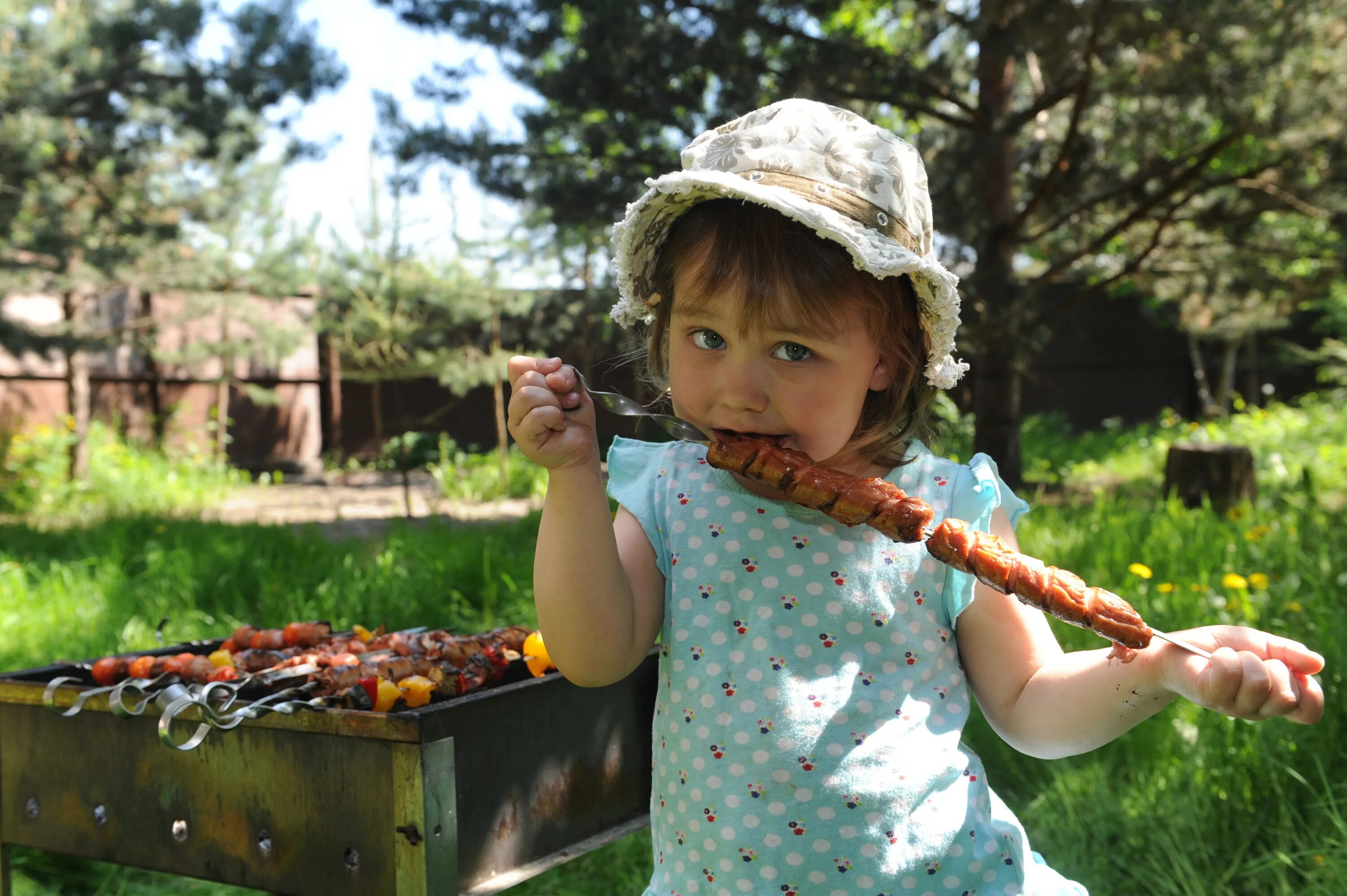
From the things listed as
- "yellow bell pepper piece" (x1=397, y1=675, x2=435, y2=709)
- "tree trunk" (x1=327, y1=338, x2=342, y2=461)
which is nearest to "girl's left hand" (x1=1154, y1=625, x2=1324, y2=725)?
"yellow bell pepper piece" (x1=397, y1=675, x2=435, y2=709)

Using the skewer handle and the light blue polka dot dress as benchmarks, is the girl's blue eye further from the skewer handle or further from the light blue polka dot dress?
the skewer handle

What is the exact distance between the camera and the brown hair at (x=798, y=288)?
1469 mm

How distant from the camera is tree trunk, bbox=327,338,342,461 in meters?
17.9

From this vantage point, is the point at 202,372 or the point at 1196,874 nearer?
the point at 1196,874

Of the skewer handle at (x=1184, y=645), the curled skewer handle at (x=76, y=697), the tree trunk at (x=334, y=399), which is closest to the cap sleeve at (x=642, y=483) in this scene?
the skewer handle at (x=1184, y=645)

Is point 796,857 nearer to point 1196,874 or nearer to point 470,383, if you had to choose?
point 1196,874

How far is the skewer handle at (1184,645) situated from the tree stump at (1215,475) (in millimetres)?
6081

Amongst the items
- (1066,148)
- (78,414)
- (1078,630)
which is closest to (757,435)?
(1078,630)

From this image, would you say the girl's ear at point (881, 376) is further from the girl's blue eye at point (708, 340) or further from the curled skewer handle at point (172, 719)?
the curled skewer handle at point (172, 719)

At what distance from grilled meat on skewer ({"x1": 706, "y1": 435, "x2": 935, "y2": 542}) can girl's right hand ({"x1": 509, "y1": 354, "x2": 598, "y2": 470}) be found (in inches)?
7.2

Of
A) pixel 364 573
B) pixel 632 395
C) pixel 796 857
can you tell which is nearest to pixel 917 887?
pixel 796 857

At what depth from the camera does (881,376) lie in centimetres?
164

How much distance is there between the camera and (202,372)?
15539 millimetres

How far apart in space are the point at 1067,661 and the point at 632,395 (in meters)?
10.9
